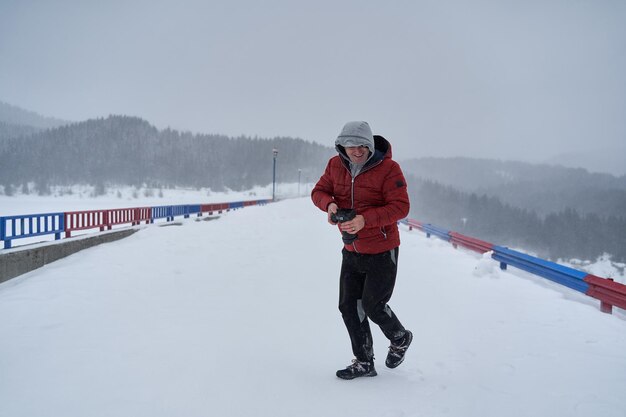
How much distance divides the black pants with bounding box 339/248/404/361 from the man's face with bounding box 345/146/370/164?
2.66ft

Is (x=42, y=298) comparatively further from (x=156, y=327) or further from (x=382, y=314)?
(x=382, y=314)

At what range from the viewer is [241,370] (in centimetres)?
305

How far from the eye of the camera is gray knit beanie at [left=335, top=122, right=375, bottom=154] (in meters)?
2.64

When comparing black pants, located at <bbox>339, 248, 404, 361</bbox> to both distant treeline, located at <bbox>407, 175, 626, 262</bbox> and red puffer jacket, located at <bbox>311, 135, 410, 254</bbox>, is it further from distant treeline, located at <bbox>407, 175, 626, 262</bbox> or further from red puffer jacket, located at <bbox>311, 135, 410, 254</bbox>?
distant treeline, located at <bbox>407, 175, 626, 262</bbox>

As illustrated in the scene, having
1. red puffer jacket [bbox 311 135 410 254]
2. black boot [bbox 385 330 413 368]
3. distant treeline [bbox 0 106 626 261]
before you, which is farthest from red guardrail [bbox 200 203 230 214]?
distant treeline [bbox 0 106 626 261]

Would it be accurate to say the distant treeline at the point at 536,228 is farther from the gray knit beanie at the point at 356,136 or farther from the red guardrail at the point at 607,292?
the gray knit beanie at the point at 356,136

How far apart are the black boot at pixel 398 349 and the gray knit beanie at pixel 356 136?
Answer: 5.46 ft

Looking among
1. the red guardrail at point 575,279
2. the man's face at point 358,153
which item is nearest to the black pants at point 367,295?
the man's face at point 358,153

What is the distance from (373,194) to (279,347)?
207 centimetres

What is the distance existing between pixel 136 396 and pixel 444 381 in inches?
101

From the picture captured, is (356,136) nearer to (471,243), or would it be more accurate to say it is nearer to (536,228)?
(471,243)

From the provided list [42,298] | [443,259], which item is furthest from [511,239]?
[42,298]

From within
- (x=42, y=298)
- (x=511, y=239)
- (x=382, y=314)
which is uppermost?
(x=382, y=314)

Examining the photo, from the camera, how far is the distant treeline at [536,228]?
110625 millimetres
